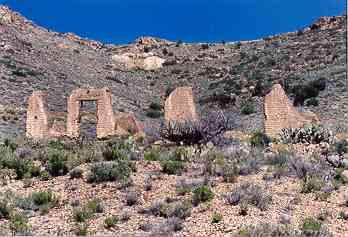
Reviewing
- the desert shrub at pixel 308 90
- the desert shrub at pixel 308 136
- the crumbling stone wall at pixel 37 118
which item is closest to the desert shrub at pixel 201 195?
the desert shrub at pixel 308 136

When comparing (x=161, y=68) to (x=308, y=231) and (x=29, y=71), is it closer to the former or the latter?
(x=29, y=71)

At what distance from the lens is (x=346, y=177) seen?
52.8 feet

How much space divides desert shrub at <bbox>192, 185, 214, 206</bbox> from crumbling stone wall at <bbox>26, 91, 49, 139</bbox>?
15.2m

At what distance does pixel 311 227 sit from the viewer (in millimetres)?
12305

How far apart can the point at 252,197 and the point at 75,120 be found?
57.1 feet

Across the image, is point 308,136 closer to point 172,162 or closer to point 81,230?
point 172,162

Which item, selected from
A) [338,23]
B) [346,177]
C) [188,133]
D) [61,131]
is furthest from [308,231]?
[338,23]

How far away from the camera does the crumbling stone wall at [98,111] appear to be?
29.2 meters

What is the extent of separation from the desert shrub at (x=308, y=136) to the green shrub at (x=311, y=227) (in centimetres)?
838

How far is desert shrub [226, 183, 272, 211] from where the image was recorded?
13.9m

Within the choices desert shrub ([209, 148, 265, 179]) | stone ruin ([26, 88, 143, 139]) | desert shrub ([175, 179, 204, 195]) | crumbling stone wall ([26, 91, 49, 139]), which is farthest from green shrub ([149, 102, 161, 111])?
desert shrub ([175, 179, 204, 195])

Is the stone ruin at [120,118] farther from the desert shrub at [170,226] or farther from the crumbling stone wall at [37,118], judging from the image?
the desert shrub at [170,226]

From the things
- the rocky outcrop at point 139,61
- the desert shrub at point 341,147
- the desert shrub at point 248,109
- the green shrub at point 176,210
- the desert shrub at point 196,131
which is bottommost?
the green shrub at point 176,210

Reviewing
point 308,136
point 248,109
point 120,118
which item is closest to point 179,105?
point 120,118
